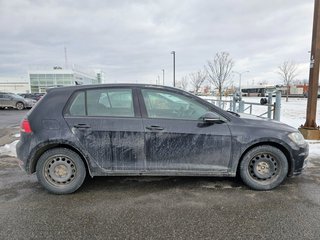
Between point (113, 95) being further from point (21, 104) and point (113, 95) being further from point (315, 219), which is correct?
point (21, 104)

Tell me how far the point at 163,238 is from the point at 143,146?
136 centimetres

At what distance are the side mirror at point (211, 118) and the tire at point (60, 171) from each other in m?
1.95

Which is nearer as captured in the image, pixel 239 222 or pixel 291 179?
pixel 239 222

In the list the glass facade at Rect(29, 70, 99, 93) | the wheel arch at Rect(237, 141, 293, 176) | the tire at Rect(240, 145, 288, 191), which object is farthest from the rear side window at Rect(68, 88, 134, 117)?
the glass facade at Rect(29, 70, 99, 93)

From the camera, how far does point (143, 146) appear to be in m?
3.57

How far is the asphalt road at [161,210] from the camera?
2.67m

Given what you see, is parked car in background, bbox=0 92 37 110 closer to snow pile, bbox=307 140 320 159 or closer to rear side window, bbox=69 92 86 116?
rear side window, bbox=69 92 86 116

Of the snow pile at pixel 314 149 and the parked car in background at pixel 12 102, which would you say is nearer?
the snow pile at pixel 314 149

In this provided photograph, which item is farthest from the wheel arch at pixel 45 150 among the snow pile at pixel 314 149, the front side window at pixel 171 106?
the snow pile at pixel 314 149

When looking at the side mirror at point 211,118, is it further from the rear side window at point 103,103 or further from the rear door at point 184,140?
the rear side window at point 103,103

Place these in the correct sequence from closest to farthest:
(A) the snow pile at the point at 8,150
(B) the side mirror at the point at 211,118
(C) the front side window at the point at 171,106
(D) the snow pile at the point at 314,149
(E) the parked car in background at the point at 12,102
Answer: (B) the side mirror at the point at 211,118, (C) the front side window at the point at 171,106, (D) the snow pile at the point at 314,149, (A) the snow pile at the point at 8,150, (E) the parked car in background at the point at 12,102

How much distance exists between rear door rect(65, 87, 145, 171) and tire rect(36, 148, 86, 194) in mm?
295

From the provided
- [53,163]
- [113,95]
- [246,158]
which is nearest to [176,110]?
[113,95]

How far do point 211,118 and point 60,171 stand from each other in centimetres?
240
